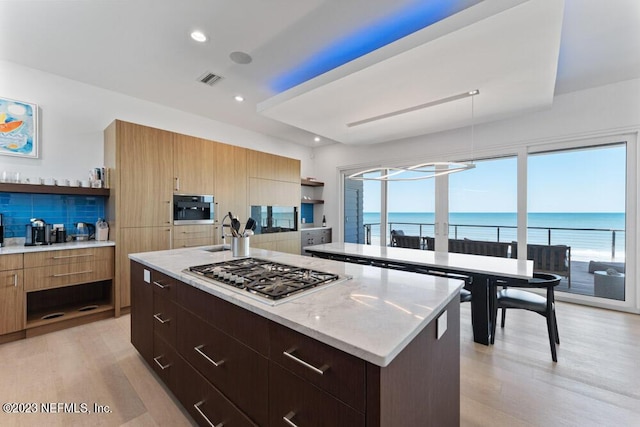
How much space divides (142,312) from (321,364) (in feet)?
6.22

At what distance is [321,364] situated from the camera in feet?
2.82

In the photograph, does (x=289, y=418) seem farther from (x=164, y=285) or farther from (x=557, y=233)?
(x=557, y=233)

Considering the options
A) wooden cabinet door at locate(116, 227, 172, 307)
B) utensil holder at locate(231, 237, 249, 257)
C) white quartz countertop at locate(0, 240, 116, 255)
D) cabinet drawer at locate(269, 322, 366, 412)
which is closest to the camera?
cabinet drawer at locate(269, 322, 366, 412)

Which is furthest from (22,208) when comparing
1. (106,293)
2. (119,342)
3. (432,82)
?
(432,82)

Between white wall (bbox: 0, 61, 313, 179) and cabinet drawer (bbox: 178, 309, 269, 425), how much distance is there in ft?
9.86

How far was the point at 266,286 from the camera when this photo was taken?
51.5 inches

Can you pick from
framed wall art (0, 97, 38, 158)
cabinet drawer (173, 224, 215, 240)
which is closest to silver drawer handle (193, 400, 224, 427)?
cabinet drawer (173, 224, 215, 240)

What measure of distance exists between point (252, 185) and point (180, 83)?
1.80 meters

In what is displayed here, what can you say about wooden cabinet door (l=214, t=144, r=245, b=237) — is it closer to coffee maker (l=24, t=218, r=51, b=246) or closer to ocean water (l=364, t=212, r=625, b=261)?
coffee maker (l=24, t=218, r=51, b=246)

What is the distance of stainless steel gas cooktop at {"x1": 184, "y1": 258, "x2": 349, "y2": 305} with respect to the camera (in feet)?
3.98

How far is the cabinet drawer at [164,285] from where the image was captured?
5.51 ft

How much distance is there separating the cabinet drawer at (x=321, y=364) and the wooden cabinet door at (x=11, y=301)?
10.1 feet

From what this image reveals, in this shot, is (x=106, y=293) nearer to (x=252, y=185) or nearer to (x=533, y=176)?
(x=252, y=185)

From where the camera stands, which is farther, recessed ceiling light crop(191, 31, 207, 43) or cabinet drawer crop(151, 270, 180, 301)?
recessed ceiling light crop(191, 31, 207, 43)
